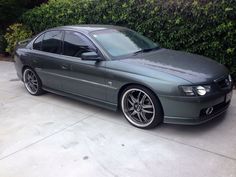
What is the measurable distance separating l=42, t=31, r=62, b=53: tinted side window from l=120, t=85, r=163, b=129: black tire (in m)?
1.82

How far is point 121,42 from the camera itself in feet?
17.0

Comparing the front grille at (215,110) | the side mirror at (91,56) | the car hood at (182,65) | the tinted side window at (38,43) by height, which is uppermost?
the tinted side window at (38,43)

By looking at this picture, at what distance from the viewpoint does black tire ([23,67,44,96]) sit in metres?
6.19

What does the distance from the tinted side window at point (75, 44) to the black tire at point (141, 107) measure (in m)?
1.07

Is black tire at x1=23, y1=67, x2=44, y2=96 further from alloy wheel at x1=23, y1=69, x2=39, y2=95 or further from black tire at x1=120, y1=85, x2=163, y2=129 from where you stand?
black tire at x1=120, y1=85, x2=163, y2=129

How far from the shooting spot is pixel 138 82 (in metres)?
4.32

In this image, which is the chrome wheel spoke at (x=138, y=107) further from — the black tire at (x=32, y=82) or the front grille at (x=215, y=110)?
the black tire at (x=32, y=82)

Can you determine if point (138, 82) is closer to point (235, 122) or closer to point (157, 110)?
Result: point (157, 110)

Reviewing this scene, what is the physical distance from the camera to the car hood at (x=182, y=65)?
163 inches

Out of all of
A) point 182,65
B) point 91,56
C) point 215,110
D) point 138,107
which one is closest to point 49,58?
point 91,56

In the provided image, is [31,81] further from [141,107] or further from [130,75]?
[141,107]

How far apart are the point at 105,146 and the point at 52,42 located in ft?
8.78

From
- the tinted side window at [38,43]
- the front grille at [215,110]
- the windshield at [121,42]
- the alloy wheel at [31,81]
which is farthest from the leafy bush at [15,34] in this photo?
the front grille at [215,110]

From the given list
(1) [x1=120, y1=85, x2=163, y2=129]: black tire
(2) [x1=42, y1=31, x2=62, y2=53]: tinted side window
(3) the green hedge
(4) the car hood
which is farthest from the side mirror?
(3) the green hedge
